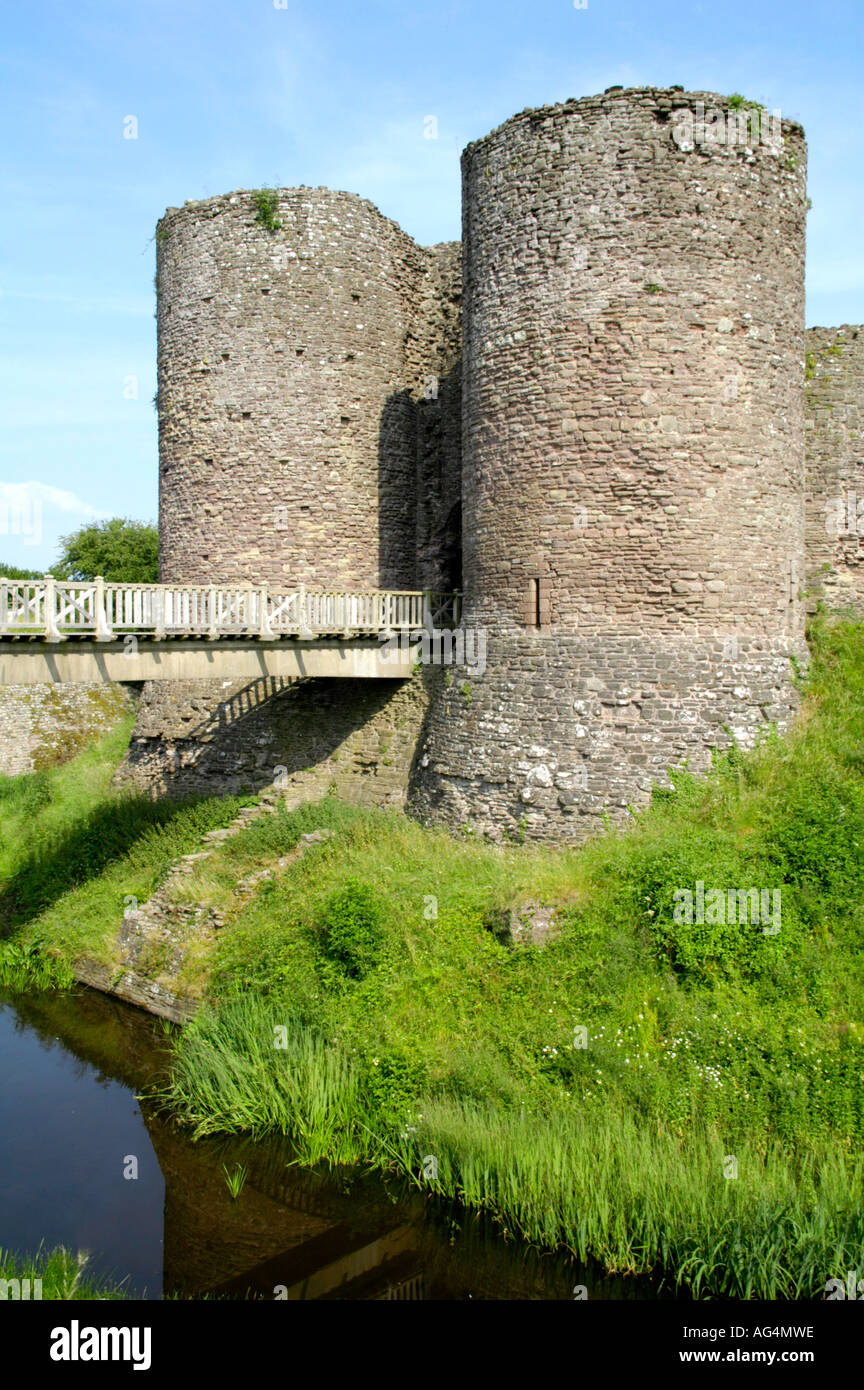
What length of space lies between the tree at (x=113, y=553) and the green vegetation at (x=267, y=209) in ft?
63.5

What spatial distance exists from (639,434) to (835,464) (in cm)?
510

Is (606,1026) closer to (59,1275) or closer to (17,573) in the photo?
(59,1275)

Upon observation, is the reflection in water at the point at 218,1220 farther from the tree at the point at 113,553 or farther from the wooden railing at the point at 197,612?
the tree at the point at 113,553

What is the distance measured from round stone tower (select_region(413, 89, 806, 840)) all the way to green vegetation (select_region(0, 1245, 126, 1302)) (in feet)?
22.8

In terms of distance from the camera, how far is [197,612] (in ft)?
44.7

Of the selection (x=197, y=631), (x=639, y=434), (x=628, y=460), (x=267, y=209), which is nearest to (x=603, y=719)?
(x=628, y=460)

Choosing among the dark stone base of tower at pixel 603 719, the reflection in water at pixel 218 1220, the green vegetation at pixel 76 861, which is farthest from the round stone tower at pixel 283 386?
the reflection in water at pixel 218 1220

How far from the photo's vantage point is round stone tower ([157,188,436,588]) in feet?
59.2

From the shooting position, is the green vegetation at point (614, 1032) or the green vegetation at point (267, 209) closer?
the green vegetation at point (614, 1032)

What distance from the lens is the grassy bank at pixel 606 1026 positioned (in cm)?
783

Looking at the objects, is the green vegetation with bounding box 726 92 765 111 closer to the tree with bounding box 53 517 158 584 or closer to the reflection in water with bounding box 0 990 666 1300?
the reflection in water with bounding box 0 990 666 1300

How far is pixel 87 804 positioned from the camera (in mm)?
19438

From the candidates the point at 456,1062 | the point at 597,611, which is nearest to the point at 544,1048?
the point at 456,1062

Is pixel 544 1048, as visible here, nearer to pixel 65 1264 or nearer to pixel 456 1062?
pixel 456 1062
